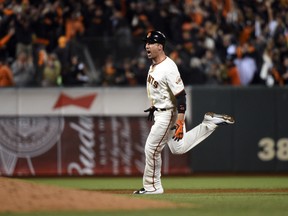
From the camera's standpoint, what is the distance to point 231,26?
18.9 m

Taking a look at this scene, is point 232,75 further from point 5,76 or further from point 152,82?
point 152,82

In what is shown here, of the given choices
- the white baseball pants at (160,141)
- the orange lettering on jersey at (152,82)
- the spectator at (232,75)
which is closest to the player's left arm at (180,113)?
the white baseball pants at (160,141)

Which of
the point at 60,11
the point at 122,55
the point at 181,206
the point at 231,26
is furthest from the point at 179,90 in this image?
the point at 231,26

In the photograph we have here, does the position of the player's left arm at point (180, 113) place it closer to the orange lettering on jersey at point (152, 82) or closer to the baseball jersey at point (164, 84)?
the baseball jersey at point (164, 84)

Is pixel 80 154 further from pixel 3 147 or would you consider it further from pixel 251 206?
pixel 251 206

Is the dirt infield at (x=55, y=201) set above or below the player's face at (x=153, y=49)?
below

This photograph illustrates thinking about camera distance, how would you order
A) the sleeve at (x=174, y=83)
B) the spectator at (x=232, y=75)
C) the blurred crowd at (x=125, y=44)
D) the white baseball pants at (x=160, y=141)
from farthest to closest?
1. the spectator at (x=232, y=75)
2. the blurred crowd at (x=125, y=44)
3. the white baseball pants at (x=160, y=141)
4. the sleeve at (x=174, y=83)

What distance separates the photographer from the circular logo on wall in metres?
16.5

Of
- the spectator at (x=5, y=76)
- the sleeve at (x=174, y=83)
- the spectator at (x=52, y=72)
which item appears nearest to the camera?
the sleeve at (x=174, y=83)

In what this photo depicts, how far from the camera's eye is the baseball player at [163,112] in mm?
9961

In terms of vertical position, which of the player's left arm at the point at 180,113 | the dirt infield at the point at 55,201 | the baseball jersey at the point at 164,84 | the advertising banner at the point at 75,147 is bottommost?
the advertising banner at the point at 75,147

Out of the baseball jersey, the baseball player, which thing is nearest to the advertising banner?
the baseball player

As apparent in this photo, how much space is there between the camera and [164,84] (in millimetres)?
10016

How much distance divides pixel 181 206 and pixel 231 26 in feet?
37.0
